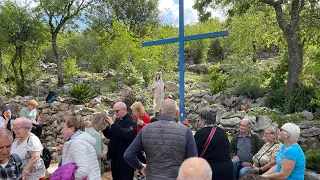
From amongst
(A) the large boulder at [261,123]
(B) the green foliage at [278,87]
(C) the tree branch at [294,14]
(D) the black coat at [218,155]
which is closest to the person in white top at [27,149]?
(D) the black coat at [218,155]

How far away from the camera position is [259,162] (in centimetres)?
439

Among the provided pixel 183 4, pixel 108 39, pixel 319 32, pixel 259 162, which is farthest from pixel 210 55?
pixel 259 162

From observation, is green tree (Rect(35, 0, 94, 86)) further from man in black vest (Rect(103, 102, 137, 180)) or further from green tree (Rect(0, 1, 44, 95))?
man in black vest (Rect(103, 102, 137, 180))

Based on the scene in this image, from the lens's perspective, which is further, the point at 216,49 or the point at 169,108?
the point at 216,49

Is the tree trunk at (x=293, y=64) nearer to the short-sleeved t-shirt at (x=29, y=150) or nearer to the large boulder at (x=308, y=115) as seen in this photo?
the large boulder at (x=308, y=115)

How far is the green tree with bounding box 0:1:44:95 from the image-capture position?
603 inches

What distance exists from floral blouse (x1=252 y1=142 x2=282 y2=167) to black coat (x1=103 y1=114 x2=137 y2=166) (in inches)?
70.8

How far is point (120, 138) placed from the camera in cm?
429

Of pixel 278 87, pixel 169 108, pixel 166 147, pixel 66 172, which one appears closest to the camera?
pixel 66 172

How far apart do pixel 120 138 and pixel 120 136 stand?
0.05 metres

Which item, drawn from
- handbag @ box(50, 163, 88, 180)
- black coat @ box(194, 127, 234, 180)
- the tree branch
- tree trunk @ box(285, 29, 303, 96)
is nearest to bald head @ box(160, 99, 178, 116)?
black coat @ box(194, 127, 234, 180)

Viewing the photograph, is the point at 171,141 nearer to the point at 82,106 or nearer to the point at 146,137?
the point at 146,137

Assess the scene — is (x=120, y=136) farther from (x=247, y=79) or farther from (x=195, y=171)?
(x=247, y=79)

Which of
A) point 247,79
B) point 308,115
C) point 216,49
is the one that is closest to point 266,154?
point 308,115
